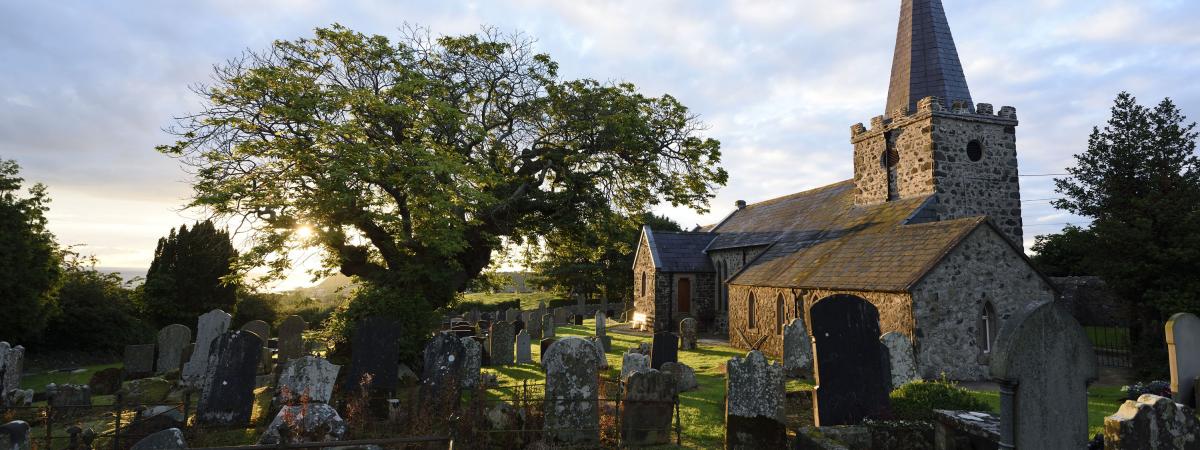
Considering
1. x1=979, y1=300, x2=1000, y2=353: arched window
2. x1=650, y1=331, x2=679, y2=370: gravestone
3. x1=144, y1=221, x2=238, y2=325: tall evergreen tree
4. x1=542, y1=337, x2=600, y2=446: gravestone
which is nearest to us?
x1=542, y1=337, x2=600, y2=446: gravestone

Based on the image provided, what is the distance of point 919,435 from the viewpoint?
727cm

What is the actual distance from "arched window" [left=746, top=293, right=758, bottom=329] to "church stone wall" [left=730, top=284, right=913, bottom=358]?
2.1 inches

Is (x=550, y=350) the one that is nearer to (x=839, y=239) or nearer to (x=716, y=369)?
(x=716, y=369)

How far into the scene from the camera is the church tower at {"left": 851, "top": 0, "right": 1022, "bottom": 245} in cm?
1906

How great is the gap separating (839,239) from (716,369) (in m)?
7.08

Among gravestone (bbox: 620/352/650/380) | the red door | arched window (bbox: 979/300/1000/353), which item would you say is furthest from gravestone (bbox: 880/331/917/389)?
the red door

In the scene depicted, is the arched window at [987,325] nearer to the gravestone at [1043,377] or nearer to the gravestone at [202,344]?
the gravestone at [1043,377]

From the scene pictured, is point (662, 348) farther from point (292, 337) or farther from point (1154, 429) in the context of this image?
point (292, 337)

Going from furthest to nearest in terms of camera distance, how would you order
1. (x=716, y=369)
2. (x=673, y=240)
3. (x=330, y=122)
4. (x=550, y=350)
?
(x=673, y=240), (x=716, y=369), (x=330, y=122), (x=550, y=350)

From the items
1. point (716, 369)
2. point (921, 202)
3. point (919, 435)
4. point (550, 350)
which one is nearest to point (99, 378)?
point (550, 350)

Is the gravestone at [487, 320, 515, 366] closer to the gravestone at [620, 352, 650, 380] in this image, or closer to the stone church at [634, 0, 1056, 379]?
the gravestone at [620, 352, 650, 380]

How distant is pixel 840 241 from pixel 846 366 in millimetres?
11881

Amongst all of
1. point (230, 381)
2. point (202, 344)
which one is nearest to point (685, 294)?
point (202, 344)

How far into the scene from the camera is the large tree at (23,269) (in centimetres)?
1725
